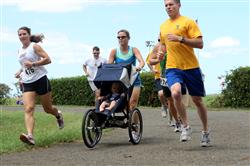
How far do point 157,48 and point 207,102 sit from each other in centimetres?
1544

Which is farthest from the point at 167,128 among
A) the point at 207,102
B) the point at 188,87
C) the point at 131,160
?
the point at 207,102

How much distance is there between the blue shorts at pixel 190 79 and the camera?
8.81 meters

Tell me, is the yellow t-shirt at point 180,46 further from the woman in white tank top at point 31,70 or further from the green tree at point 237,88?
the green tree at point 237,88

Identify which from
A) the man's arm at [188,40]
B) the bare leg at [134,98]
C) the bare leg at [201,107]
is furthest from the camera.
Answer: the bare leg at [134,98]

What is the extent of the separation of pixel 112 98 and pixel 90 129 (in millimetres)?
806

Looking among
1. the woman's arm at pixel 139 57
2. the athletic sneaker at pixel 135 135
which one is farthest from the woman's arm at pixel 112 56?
the athletic sneaker at pixel 135 135

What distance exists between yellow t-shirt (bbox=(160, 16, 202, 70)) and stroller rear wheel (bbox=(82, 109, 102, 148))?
1.49m

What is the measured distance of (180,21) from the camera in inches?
343

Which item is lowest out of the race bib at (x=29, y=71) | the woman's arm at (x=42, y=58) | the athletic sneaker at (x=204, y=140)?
the athletic sneaker at (x=204, y=140)

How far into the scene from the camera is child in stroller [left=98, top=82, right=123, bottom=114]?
31.6ft

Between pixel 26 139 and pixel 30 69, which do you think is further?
pixel 30 69

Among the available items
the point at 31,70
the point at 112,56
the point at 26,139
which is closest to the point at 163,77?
the point at 112,56

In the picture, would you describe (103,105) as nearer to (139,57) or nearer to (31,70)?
(139,57)

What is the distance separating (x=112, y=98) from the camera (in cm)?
980
